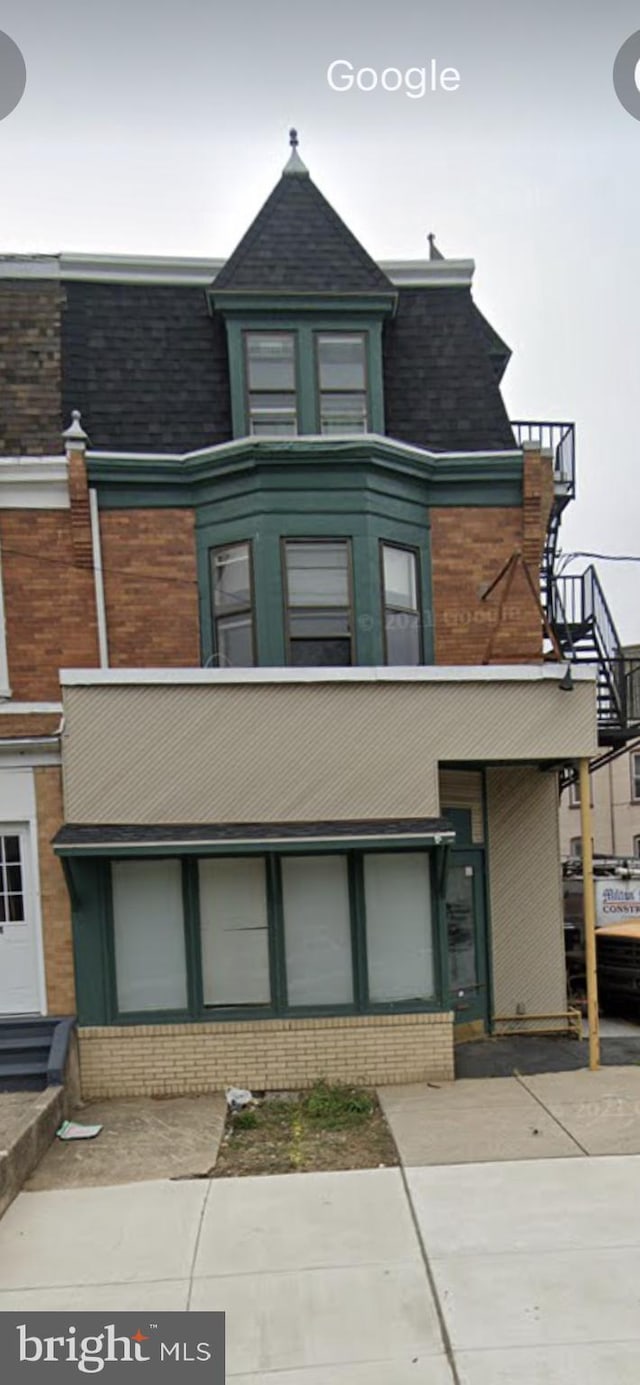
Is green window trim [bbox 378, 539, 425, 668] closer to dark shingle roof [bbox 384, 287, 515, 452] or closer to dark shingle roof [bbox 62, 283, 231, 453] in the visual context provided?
dark shingle roof [bbox 384, 287, 515, 452]

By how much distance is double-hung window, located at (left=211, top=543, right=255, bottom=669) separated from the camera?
26.4 feet

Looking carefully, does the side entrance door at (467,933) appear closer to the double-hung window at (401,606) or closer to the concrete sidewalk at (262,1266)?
the double-hung window at (401,606)

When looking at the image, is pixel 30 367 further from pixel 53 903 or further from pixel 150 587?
pixel 53 903

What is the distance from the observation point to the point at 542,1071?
7070mm

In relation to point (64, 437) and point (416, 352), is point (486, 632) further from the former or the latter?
point (64, 437)

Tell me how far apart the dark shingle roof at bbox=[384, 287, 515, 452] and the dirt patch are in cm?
664

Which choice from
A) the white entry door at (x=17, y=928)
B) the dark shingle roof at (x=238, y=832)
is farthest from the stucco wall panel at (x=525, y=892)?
the white entry door at (x=17, y=928)

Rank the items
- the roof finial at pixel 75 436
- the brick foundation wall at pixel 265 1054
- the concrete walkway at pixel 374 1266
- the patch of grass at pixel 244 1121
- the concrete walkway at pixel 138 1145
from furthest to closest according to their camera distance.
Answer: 1. the roof finial at pixel 75 436
2. the brick foundation wall at pixel 265 1054
3. the patch of grass at pixel 244 1121
4. the concrete walkway at pixel 138 1145
5. the concrete walkway at pixel 374 1266

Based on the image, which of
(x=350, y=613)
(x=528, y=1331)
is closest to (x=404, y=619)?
(x=350, y=613)

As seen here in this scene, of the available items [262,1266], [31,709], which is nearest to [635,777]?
[31,709]

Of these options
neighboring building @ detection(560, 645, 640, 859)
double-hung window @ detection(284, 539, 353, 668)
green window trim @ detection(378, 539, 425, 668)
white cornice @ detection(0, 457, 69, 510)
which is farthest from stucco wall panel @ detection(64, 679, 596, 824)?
neighboring building @ detection(560, 645, 640, 859)

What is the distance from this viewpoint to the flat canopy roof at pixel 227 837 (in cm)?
650

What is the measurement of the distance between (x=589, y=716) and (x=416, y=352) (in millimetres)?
4817

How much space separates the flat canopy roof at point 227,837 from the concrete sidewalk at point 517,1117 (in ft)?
7.01
